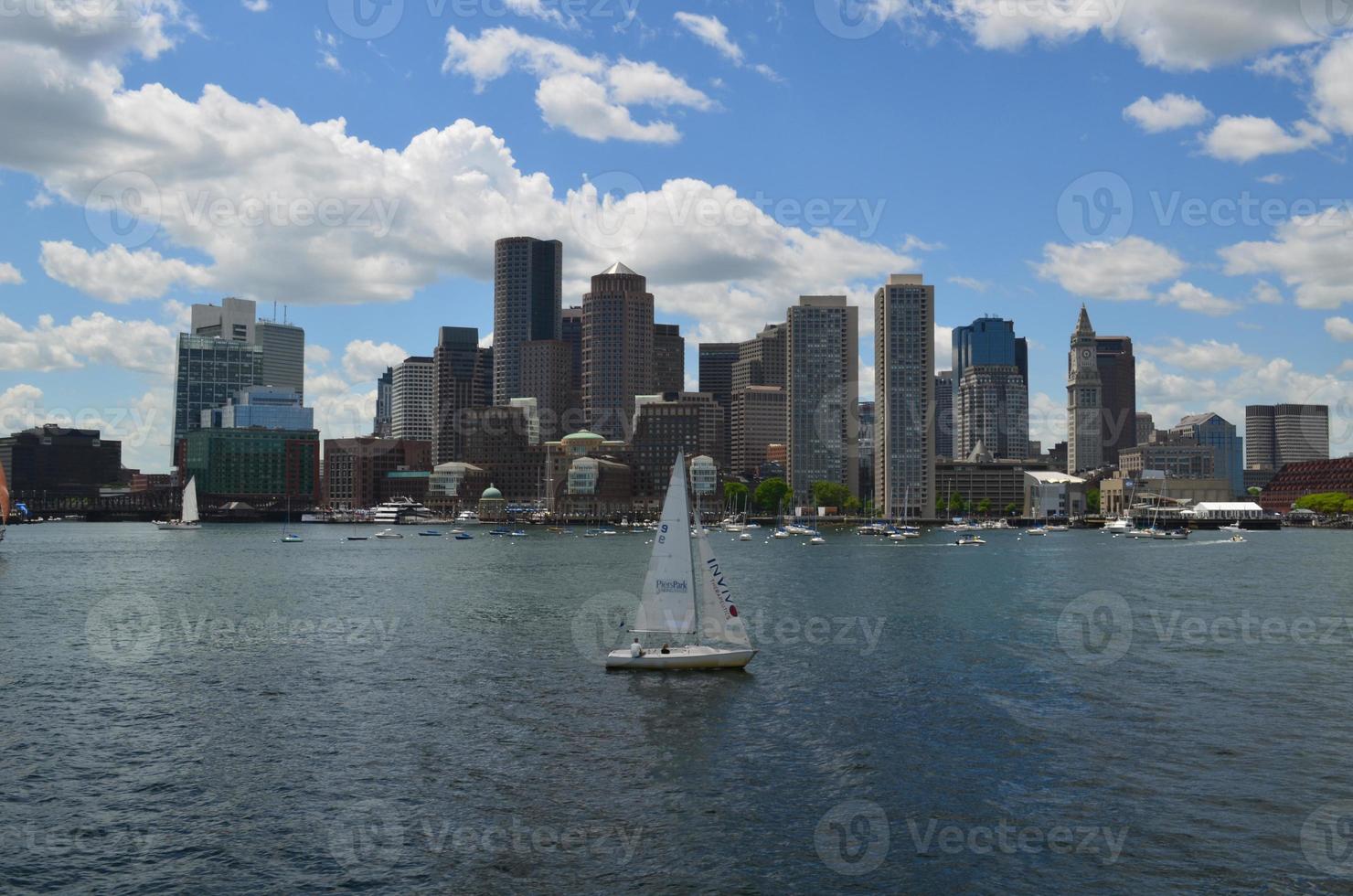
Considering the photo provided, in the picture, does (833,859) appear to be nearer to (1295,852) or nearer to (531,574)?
(1295,852)

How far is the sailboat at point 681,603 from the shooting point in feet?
201

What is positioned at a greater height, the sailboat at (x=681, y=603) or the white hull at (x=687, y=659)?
the sailboat at (x=681, y=603)

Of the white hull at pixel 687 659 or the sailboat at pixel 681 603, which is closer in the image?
the white hull at pixel 687 659

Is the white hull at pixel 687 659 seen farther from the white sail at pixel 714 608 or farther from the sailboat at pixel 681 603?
the white sail at pixel 714 608

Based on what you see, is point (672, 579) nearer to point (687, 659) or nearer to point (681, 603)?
point (681, 603)

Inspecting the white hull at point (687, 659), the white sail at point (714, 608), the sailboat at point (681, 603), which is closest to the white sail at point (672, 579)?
the sailboat at point (681, 603)

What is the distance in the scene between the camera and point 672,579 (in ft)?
203

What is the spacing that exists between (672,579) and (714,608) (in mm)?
3163

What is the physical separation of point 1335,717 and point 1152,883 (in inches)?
1006

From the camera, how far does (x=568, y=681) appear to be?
6003cm

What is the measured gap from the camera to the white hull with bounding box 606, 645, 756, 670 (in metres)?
61.0

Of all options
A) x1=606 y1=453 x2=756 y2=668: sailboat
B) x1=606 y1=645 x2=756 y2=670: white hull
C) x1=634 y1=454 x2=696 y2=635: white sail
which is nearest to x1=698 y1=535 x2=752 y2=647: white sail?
x1=606 y1=453 x2=756 y2=668: sailboat

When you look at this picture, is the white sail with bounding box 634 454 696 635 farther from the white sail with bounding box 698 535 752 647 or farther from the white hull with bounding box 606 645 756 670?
the white hull with bounding box 606 645 756 670

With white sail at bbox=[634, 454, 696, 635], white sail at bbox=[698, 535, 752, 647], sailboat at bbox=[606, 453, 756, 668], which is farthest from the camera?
white sail at bbox=[698, 535, 752, 647]
